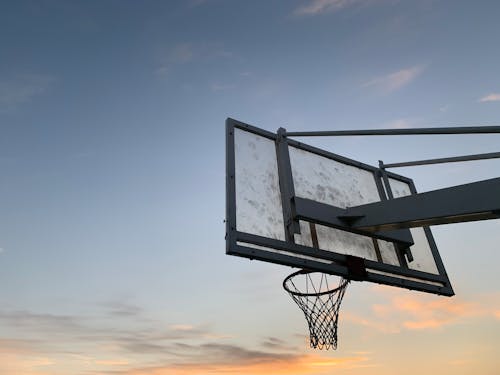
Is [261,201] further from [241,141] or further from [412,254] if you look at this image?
[412,254]

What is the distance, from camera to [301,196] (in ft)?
13.1

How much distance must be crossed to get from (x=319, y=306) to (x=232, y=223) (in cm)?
260

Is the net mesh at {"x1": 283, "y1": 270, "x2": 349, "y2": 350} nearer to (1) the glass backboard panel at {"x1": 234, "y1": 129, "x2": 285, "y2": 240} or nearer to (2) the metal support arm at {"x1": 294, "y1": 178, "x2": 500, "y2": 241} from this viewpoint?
(2) the metal support arm at {"x1": 294, "y1": 178, "x2": 500, "y2": 241}

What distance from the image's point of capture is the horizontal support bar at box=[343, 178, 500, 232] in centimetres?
305

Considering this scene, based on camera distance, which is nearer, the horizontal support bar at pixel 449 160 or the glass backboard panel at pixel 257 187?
the glass backboard panel at pixel 257 187

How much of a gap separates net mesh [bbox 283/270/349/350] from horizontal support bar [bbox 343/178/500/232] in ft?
5.83

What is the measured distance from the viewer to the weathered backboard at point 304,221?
Result: 11.6ft

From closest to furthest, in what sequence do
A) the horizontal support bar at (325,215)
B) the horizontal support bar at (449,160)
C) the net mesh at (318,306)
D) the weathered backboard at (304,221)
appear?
the weathered backboard at (304,221) < the horizontal support bar at (325,215) < the horizontal support bar at (449,160) < the net mesh at (318,306)

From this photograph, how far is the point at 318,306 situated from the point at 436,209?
260 cm

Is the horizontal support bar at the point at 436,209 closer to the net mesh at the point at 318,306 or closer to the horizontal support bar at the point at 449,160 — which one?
the horizontal support bar at the point at 449,160

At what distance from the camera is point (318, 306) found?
5293mm

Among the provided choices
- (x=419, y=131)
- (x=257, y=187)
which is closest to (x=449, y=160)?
(x=419, y=131)

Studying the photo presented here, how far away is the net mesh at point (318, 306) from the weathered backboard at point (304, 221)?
3.79ft

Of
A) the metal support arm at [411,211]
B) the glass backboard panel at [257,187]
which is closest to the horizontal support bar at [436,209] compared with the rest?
the metal support arm at [411,211]
